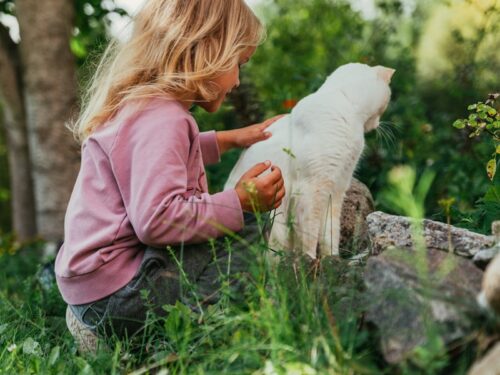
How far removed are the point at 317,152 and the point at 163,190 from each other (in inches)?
35.3

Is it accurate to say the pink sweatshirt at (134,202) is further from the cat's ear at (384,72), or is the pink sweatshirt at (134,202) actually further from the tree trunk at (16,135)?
the tree trunk at (16,135)

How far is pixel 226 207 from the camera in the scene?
2.29 m

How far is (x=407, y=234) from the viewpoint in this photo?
2.38 metres

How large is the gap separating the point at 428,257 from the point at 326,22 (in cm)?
884

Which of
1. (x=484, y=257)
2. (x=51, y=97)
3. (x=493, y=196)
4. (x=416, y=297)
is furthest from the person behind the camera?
(x=51, y=97)

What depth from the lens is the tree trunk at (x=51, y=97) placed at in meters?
6.19

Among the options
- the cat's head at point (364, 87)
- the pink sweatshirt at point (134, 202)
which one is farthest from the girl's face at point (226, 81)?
the cat's head at point (364, 87)

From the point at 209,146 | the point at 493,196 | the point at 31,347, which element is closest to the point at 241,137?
the point at 209,146

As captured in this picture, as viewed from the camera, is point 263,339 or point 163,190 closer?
point 263,339

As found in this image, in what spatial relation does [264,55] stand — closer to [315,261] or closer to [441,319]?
[315,261]

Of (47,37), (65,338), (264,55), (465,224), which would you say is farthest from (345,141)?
(264,55)

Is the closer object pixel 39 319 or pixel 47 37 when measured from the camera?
pixel 39 319

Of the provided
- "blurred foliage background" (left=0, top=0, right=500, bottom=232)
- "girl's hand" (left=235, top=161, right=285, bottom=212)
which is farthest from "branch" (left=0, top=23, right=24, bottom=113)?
"girl's hand" (left=235, top=161, right=285, bottom=212)

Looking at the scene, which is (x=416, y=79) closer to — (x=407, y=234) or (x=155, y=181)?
(x=407, y=234)
